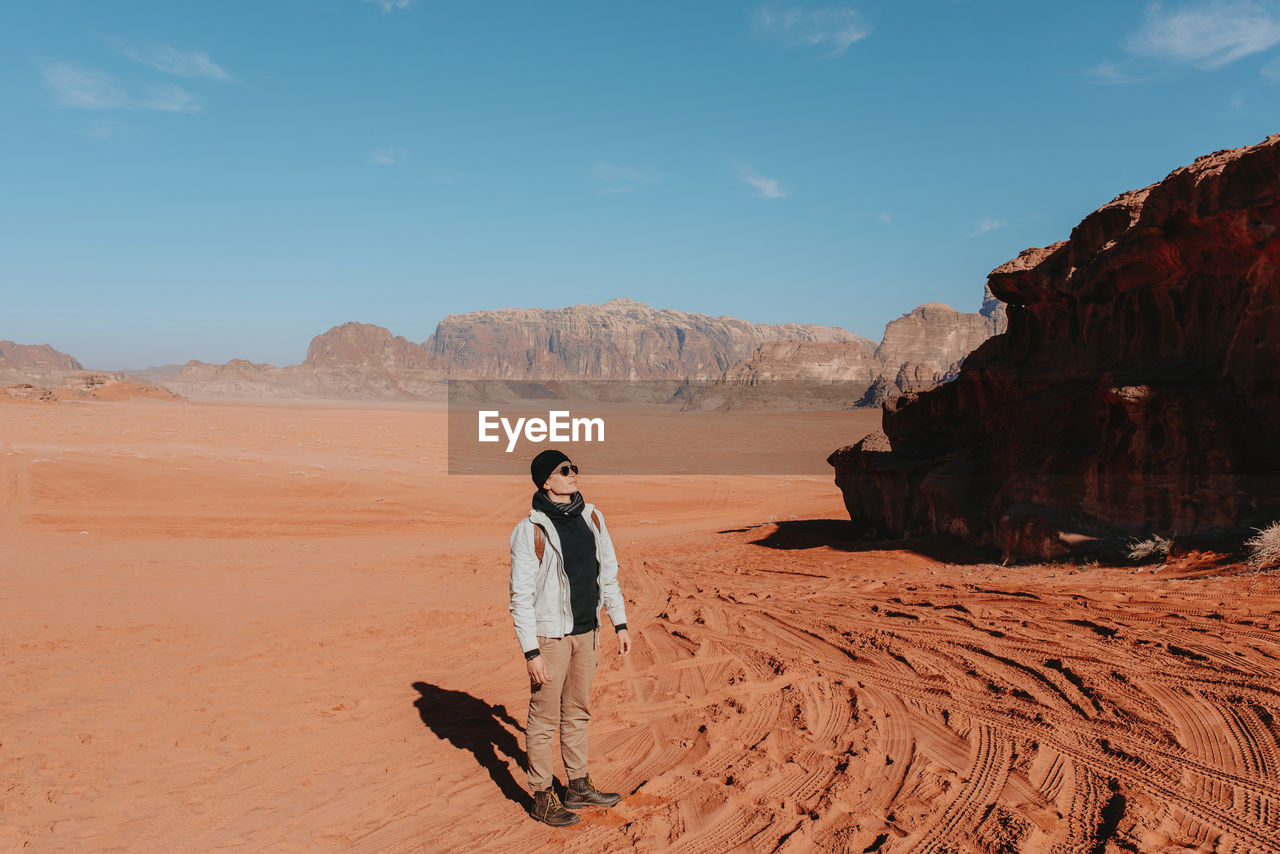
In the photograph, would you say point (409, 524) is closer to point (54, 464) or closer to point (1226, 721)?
point (54, 464)

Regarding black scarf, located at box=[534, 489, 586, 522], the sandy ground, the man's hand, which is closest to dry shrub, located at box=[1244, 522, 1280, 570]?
the sandy ground

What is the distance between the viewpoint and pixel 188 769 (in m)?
4.25

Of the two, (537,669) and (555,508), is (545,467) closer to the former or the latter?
(555,508)

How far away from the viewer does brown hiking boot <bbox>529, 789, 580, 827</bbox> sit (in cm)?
357

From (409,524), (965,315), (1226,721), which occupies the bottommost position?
(409,524)

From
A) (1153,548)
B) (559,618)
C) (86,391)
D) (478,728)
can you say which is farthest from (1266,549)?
(86,391)

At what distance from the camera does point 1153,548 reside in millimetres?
7758

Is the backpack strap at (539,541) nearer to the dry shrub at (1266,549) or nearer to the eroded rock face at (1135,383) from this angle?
the dry shrub at (1266,549)

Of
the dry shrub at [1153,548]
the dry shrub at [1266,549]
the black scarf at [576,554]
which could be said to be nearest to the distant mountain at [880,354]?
the dry shrub at [1153,548]

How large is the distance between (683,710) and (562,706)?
1.53 m

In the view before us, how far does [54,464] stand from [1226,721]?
73.6ft

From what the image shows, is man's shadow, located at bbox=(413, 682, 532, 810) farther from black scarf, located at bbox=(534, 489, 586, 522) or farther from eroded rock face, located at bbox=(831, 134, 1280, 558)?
eroded rock face, located at bbox=(831, 134, 1280, 558)

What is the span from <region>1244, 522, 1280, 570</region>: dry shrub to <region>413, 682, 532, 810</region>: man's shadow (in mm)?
6485

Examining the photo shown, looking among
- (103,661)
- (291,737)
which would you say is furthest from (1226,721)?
(103,661)
